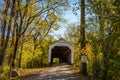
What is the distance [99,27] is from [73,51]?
24.5 meters

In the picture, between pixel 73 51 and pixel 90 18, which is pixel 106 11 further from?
pixel 73 51

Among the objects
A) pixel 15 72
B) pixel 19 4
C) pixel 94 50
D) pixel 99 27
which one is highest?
pixel 19 4

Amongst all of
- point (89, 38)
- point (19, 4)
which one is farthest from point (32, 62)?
point (89, 38)

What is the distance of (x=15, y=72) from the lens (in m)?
21.9

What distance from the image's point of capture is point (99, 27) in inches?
624

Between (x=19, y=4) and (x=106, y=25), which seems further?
(x=19, y=4)

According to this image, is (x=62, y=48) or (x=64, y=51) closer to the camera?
(x=62, y=48)

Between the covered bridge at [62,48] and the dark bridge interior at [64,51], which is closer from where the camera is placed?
the covered bridge at [62,48]

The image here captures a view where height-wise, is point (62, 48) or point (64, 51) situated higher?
point (62, 48)

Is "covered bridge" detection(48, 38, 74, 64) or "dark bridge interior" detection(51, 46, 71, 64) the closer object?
"covered bridge" detection(48, 38, 74, 64)

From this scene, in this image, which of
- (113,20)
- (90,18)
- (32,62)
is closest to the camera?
(113,20)

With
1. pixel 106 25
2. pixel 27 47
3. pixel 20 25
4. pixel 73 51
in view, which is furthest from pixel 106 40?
pixel 27 47

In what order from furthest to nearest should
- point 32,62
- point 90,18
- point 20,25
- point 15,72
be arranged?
point 32,62 → point 20,25 → point 15,72 → point 90,18

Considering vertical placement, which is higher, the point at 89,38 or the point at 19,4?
the point at 19,4
